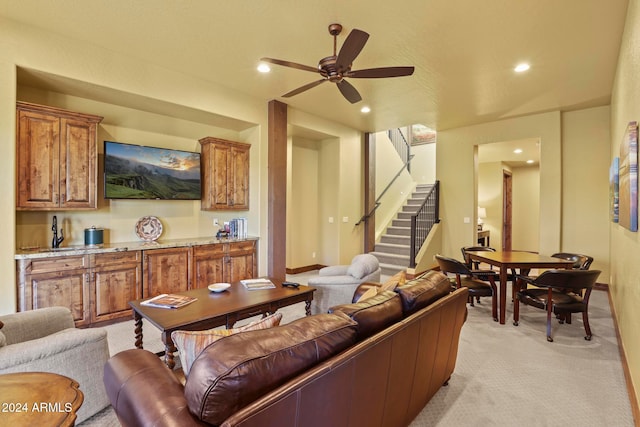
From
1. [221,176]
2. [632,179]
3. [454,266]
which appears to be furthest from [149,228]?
[632,179]

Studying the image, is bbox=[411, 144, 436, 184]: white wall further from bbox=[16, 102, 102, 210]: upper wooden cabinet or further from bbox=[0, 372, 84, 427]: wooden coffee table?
bbox=[0, 372, 84, 427]: wooden coffee table

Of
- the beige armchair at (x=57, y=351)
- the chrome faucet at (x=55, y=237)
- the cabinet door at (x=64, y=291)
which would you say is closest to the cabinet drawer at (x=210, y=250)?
the cabinet door at (x=64, y=291)

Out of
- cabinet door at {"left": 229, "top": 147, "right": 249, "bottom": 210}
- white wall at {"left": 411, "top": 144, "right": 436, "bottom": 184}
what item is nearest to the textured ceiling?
cabinet door at {"left": 229, "top": 147, "right": 249, "bottom": 210}

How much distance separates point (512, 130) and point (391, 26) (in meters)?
4.07

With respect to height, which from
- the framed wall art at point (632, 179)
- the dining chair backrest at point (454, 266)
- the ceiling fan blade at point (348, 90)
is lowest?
the dining chair backrest at point (454, 266)

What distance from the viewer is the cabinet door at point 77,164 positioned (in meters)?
3.32

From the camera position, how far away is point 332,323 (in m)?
1.38

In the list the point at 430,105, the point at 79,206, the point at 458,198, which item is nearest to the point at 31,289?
the point at 79,206

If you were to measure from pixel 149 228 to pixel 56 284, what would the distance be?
4.37 feet

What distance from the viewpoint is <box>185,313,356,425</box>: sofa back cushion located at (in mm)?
986

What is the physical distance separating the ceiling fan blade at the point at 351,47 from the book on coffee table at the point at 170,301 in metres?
2.47

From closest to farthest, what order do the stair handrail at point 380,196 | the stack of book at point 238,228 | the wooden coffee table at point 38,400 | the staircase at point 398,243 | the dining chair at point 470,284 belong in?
the wooden coffee table at point 38,400, the dining chair at point 470,284, the stack of book at point 238,228, the staircase at point 398,243, the stair handrail at point 380,196

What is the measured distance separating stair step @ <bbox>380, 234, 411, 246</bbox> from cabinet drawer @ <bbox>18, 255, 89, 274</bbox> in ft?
18.8

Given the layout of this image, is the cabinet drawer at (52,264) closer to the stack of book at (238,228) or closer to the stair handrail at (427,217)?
the stack of book at (238,228)
